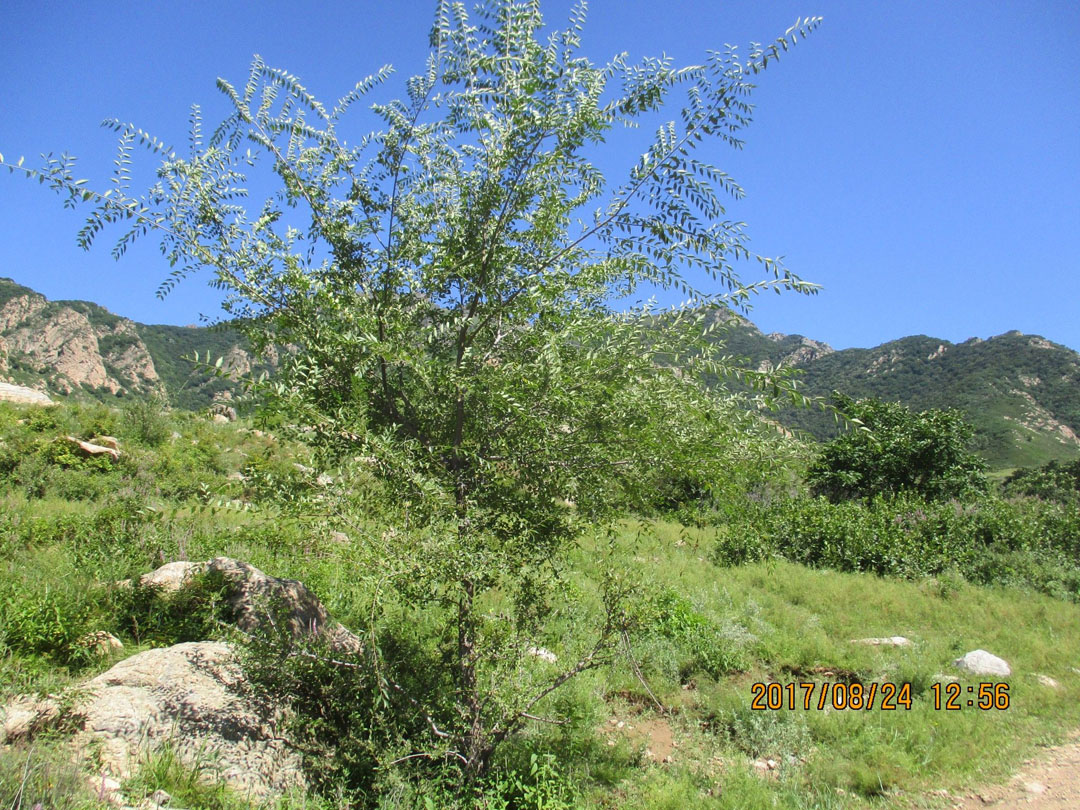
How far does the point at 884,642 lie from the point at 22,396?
821 inches

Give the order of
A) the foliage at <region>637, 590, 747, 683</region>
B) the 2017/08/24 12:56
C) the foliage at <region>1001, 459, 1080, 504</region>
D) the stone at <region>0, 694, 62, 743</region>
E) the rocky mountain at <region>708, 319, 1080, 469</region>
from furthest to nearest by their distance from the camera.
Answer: the rocky mountain at <region>708, 319, 1080, 469</region> → the foliage at <region>1001, 459, 1080, 504</region> → the foliage at <region>637, 590, 747, 683</region> → the 2017/08/24 12:56 → the stone at <region>0, 694, 62, 743</region>

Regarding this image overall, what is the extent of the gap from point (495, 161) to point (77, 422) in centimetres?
1461

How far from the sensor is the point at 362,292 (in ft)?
13.5

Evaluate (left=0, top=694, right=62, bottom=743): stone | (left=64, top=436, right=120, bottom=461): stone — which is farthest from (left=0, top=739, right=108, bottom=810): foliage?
(left=64, top=436, right=120, bottom=461): stone

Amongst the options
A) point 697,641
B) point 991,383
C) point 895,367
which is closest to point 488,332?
point 697,641

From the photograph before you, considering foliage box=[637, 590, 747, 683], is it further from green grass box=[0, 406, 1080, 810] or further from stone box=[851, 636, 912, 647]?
stone box=[851, 636, 912, 647]

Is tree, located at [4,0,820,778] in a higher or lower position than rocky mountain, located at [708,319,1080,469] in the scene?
lower

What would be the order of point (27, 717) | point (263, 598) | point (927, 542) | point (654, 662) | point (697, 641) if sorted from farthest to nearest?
point (927, 542), point (697, 641), point (654, 662), point (263, 598), point (27, 717)

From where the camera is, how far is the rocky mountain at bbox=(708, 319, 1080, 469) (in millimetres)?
50531

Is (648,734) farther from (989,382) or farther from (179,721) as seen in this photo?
(989,382)

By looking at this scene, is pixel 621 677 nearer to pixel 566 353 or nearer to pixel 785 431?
pixel 785 431

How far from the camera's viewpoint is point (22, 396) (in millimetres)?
16516

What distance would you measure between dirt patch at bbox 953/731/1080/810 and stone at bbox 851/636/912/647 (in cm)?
245

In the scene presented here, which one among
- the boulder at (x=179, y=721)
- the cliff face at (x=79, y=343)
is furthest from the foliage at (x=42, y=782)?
the cliff face at (x=79, y=343)
